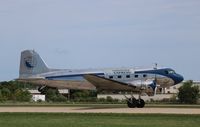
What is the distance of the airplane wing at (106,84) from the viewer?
48.6 metres

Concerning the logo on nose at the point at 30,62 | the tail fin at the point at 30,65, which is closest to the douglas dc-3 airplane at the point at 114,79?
the tail fin at the point at 30,65

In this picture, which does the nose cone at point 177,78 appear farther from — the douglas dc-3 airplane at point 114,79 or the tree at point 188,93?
the tree at point 188,93

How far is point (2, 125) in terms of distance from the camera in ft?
93.8

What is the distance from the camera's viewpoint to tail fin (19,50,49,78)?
2410 inches

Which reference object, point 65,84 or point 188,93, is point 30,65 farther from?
point 188,93

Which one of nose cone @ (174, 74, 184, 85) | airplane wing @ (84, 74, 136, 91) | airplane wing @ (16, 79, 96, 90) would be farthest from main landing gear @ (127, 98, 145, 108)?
airplane wing @ (16, 79, 96, 90)

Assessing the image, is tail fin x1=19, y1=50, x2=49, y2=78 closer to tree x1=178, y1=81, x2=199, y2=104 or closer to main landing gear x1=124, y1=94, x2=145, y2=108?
main landing gear x1=124, y1=94, x2=145, y2=108

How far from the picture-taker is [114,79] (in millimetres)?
52188

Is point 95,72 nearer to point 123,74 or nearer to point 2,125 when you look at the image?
point 123,74

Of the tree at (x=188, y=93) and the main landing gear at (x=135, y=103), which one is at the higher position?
the tree at (x=188, y=93)

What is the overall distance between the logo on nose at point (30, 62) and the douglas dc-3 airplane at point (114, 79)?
5.97 feet

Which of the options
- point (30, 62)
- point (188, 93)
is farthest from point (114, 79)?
point (188, 93)

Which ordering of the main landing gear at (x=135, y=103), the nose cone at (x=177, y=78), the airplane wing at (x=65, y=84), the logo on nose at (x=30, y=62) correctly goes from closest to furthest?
1. the main landing gear at (x=135, y=103)
2. the nose cone at (x=177, y=78)
3. the airplane wing at (x=65, y=84)
4. the logo on nose at (x=30, y=62)

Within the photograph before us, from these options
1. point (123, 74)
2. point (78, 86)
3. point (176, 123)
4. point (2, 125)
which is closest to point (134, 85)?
point (123, 74)
